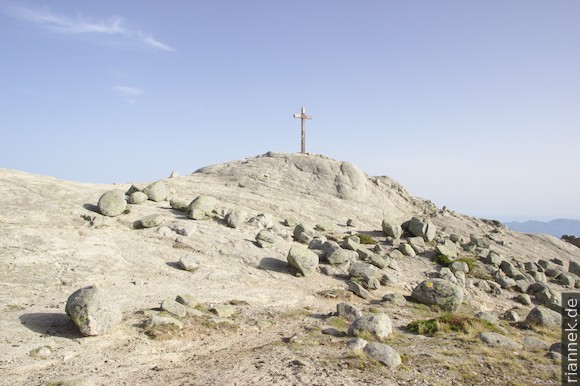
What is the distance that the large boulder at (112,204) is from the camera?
105 feet

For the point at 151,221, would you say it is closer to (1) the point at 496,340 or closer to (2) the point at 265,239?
(2) the point at 265,239

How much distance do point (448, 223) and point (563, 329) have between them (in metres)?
34.1

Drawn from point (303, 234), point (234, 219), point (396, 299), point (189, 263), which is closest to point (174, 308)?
point (189, 263)

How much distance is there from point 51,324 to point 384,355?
598 inches

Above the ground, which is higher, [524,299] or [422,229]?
[422,229]

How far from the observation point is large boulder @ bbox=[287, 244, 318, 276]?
96.6 ft

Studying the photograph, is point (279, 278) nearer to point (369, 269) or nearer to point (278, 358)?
point (369, 269)

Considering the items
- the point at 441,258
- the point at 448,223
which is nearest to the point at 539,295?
the point at 441,258

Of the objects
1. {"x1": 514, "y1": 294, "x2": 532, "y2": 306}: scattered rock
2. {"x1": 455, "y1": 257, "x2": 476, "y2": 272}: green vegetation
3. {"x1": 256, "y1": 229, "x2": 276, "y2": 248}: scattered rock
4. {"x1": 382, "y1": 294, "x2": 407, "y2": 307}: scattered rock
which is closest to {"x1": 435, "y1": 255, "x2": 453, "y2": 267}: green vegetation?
{"x1": 455, "y1": 257, "x2": 476, "y2": 272}: green vegetation

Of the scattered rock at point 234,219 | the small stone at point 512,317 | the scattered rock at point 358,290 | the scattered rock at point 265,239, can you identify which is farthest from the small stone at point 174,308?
the small stone at point 512,317

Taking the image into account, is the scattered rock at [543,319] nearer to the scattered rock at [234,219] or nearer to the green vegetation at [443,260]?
the green vegetation at [443,260]

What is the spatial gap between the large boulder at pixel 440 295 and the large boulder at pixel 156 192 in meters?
26.4

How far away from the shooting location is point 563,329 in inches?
923

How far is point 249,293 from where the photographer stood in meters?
25.2
